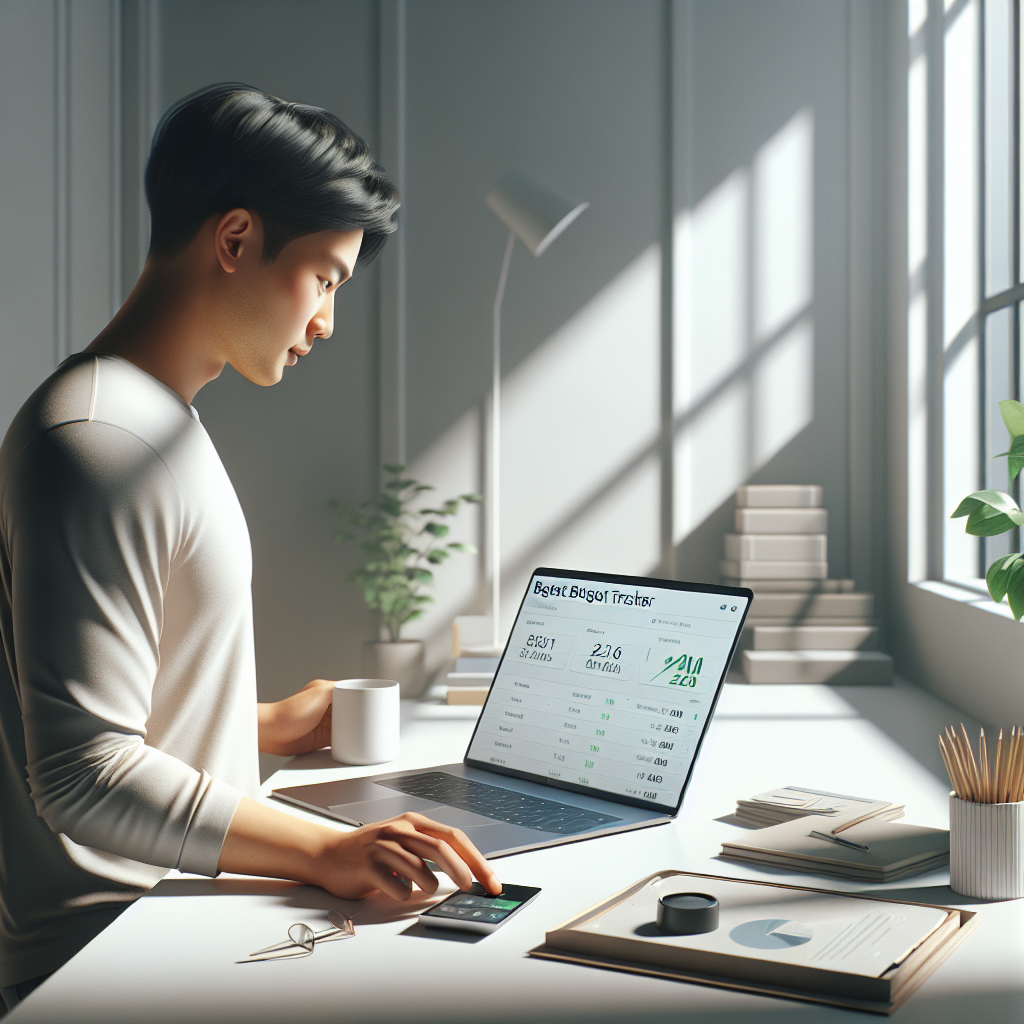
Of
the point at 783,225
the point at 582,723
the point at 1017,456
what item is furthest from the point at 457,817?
the point at 783,225

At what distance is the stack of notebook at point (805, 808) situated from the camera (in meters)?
1.02

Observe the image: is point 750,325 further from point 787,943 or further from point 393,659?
point 787,943

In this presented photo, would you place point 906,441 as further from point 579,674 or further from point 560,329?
point 579,674

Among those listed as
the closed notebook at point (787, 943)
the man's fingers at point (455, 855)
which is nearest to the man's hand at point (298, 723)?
the man's fingers at point (455, 855)

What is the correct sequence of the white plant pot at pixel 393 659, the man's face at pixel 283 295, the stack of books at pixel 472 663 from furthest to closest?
1. the white plant pot at pixel 393 659
2. the stack of books at pixel 472 663
3. the man's face at pixel 283 295

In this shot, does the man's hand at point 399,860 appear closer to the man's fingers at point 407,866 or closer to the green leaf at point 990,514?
the man's fingers at point 407,866

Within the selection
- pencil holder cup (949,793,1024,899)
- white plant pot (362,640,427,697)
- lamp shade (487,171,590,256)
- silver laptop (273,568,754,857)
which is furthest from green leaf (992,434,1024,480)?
white plant pot (362,640,427,697)

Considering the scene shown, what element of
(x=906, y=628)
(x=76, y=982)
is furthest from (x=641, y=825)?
(x=906, y=628)

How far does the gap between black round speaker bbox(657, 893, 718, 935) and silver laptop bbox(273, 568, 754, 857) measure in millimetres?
228

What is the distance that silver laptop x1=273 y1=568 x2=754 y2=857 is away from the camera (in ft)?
3.33

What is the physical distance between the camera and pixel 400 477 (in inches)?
112

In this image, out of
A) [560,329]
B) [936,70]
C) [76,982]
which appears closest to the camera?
[76,982]

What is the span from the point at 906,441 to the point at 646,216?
3.16 ft

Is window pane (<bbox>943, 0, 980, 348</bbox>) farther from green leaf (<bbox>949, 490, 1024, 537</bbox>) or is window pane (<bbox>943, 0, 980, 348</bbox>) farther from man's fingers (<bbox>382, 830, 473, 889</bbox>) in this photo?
man's fingers (<bbox>382, 830, 473, 889</bbox>)
